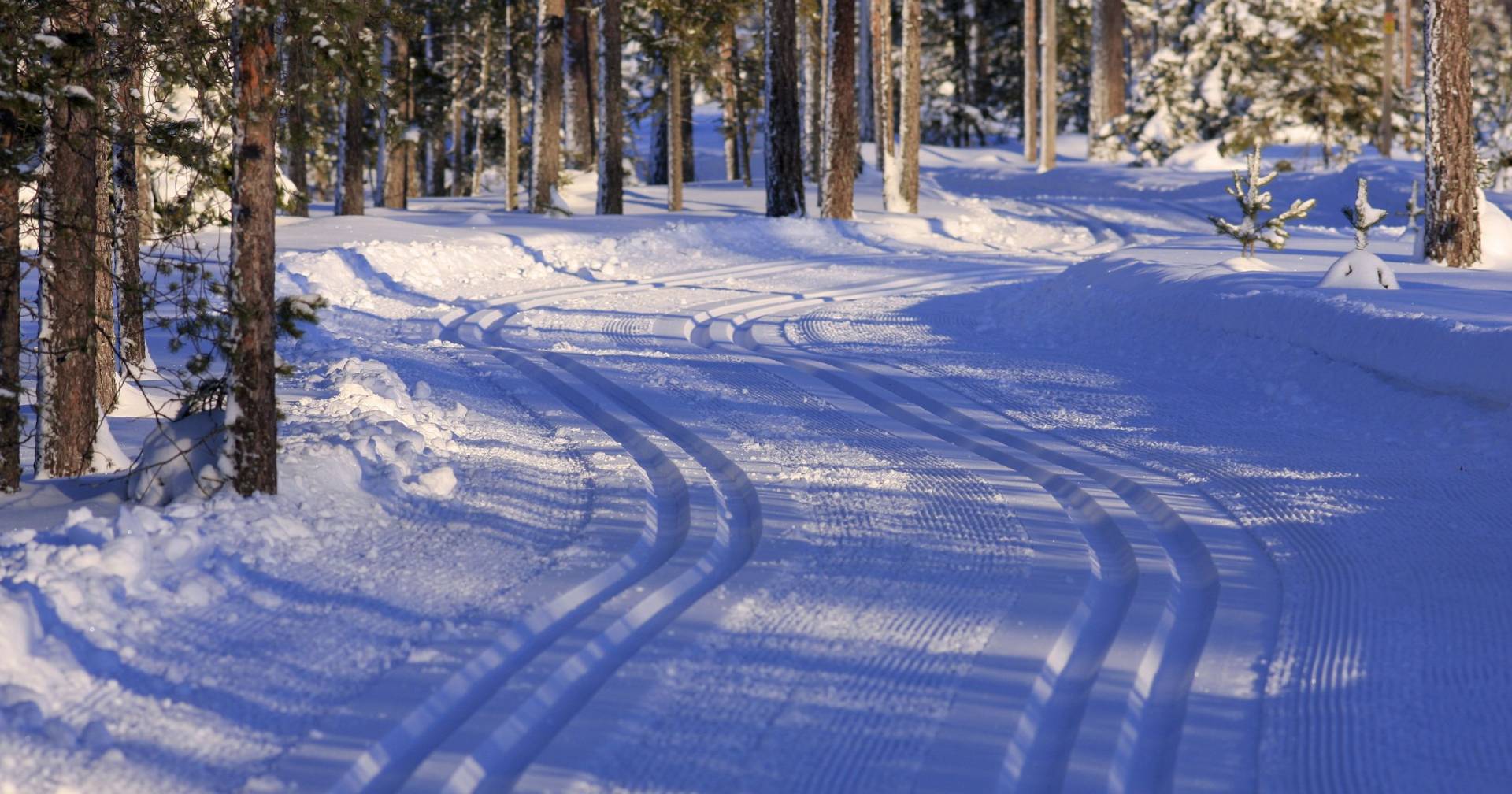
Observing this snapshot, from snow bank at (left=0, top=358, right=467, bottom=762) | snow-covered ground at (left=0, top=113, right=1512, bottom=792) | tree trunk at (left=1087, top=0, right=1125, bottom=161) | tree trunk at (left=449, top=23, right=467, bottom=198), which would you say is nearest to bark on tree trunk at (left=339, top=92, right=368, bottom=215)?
tree trunk at (left=449, top=23, right=467, bottom=198)

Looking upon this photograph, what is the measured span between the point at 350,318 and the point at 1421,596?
38.7ft

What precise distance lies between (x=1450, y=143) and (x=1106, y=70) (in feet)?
101

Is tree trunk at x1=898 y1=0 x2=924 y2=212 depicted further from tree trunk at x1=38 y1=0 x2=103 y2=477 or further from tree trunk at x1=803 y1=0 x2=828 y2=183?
→ tree trunk at x1=38 y1=0 x2=103 y2=477

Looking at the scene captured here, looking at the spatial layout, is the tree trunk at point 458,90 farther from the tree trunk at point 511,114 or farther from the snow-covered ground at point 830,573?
the snow-covered ground at point 830,573

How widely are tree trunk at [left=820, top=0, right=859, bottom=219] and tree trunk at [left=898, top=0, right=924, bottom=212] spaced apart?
6.93 ft

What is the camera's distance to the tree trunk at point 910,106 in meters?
26.0

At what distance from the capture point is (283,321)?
6512 mm

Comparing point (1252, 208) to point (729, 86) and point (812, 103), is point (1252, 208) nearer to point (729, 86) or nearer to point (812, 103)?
point (812, 103)

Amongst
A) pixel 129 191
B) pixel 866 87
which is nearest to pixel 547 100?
pixel 129 191

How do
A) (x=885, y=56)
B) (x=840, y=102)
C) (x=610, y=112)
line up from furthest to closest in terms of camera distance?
(x=885, y=56), (x=610, y=112), (x=840, y=102)

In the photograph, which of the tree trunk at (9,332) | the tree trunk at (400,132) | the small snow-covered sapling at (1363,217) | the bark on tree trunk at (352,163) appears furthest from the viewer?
the tree trunk at (400,132)

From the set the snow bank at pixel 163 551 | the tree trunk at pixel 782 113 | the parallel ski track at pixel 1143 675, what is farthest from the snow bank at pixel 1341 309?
the tree trunk at pixel 782 113

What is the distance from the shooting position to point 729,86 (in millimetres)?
38125

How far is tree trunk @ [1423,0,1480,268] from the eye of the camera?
1308cm
